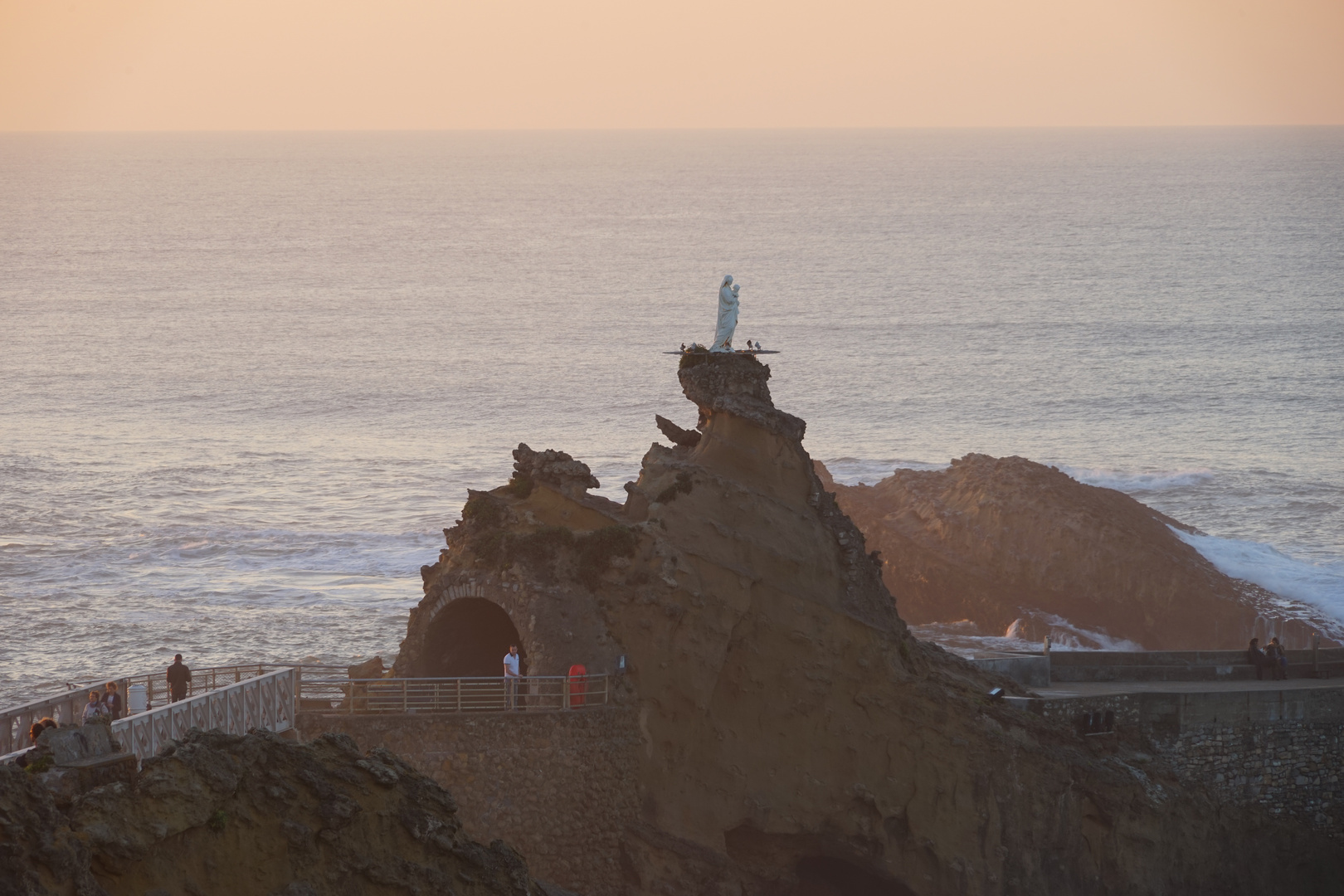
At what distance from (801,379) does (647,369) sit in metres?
8.61

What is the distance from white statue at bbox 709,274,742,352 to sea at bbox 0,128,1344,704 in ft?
64.7

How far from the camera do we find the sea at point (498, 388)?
58531 millimetres

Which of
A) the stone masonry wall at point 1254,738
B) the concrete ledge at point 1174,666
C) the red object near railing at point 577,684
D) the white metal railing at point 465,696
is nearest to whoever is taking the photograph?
the white metal railing at point 465,696

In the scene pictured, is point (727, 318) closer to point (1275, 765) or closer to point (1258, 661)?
point (1275, 765)

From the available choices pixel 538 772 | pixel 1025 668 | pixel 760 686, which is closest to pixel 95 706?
pixel 538 772

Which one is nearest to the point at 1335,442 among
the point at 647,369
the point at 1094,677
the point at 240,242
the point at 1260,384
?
the point at 1260,384

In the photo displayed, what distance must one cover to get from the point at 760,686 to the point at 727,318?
6496mm

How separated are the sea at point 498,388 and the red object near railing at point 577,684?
20664 mm

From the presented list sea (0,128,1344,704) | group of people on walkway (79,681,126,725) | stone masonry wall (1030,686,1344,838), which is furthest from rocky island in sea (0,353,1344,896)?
sea (0,128,1344,704)

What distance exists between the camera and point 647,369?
98188mm

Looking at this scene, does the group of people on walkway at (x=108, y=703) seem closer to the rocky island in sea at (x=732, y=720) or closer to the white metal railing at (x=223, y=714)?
the white metal railing at (x=223, y=714)

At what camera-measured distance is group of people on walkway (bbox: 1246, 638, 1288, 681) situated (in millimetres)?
38062

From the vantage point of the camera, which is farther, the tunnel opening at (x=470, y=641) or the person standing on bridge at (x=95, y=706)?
the tunnel opening at (x=470, y=641)

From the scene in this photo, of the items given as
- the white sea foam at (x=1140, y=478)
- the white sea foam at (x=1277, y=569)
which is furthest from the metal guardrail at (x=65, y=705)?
the white sea foam at (x=1140, y=478)
